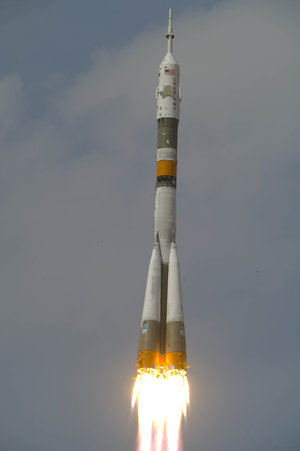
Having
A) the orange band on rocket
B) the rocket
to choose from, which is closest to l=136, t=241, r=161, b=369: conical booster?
the rocket

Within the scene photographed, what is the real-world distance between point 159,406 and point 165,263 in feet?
39.6

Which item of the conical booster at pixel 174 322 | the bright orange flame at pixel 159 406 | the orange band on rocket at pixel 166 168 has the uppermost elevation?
the orange band on rocket at pixel 166 168

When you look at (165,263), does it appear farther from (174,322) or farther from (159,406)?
(159,406)

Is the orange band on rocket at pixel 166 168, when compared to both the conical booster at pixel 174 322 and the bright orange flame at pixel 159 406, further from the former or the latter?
the bright orange flame at pixel 159 406

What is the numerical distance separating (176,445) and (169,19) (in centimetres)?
3790

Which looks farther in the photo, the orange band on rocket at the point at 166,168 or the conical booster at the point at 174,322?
the orange band on rocket at the point at 166,168

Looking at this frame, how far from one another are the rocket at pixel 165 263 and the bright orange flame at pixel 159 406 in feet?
2.90

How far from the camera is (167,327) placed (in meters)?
89.4

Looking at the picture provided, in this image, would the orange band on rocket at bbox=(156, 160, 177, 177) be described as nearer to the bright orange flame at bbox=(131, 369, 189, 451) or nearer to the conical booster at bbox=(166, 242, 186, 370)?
the conical booster at bbox=(166, 242, 186, 370)

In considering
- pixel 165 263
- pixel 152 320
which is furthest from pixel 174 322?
pixel 165 263

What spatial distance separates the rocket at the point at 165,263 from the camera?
88.4m

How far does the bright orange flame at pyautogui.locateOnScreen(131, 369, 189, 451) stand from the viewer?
287 feet

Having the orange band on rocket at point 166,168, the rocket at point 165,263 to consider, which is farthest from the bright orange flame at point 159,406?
the orange band on rocket at point 166,168

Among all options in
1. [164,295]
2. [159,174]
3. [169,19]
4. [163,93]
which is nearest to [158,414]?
[164,295]
